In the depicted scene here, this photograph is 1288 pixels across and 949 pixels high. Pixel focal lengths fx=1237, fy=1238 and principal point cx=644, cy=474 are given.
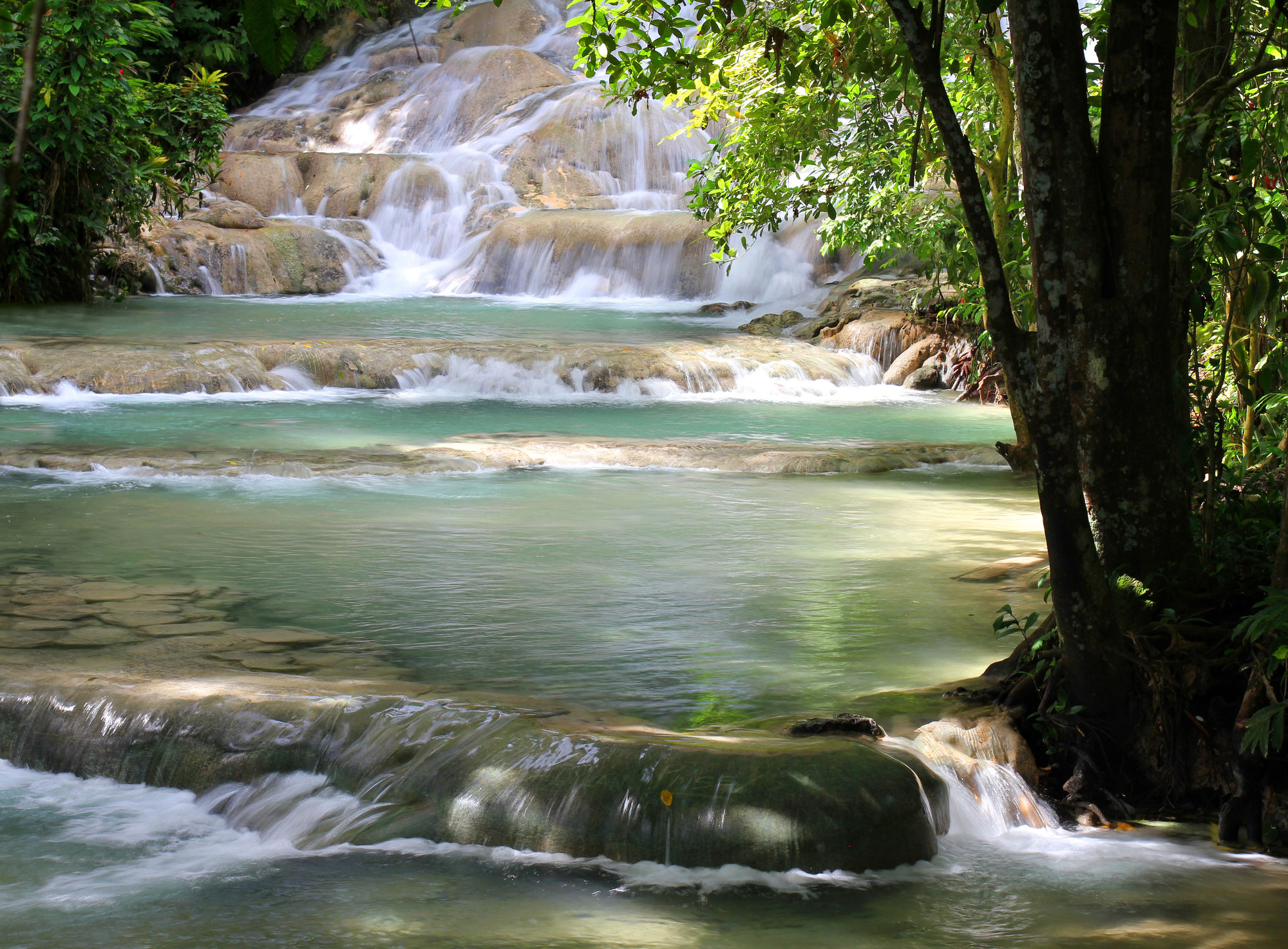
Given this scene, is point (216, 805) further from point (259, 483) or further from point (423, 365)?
point (423, 365)

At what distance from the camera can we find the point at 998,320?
11.7 ft

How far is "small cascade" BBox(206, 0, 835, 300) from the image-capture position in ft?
71.4

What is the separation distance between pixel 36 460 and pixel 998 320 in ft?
25.0

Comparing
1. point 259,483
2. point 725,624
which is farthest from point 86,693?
point 259,483

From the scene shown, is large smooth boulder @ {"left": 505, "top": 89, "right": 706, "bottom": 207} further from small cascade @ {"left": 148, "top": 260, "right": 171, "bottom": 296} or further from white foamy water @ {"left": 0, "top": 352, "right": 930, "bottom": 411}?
white foamy water @ {"left": 0, "top": 352, "right": 930, "bottom": 411}

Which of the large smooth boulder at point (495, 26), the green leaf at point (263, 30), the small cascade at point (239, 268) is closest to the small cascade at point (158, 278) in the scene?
the small cascade at point (239, 268)

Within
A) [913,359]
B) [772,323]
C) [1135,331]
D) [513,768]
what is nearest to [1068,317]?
[1135,331]

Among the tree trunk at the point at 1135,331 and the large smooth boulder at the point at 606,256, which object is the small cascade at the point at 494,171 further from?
the tree trunk at the point at 1135,331

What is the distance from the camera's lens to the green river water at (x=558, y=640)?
3195mm

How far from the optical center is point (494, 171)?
25.5 metres

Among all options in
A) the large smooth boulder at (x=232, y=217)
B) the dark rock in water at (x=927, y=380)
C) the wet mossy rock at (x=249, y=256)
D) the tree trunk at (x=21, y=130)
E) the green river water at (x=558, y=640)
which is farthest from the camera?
the large smooth boulder at (x=232, y=217)

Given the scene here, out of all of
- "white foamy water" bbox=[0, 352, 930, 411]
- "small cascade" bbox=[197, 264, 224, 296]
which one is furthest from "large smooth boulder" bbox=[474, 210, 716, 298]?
"white foamy water" bbox=[0, 352, 930, 411]

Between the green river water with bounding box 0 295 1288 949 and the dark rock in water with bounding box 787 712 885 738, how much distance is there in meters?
0.38

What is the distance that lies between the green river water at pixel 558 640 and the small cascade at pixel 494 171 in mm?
8913
